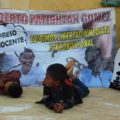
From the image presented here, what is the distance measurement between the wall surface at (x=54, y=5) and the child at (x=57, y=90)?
2206 mm

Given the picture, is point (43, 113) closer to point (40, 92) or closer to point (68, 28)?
point (40, 92)

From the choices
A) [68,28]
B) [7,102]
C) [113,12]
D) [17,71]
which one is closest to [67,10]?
[68,28]

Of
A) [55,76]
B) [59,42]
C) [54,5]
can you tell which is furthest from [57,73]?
[54,5]

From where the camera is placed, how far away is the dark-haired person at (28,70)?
25.2ft

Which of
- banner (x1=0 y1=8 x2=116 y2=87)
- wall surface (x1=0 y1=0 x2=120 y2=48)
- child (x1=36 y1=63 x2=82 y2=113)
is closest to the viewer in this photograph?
child (x1=36 y1=63 x2=82 y2=113)

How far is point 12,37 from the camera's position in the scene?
7625mm

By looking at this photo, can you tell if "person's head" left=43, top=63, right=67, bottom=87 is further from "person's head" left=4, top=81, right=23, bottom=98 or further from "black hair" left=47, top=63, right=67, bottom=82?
"person's head" left=4, top=81, right=23, bottom=98

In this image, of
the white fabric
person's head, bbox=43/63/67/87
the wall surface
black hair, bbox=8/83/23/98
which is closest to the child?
person's head, bbox=43/63/67/87

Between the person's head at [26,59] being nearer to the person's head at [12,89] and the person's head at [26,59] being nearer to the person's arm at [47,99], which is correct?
the person's head at [12,89]

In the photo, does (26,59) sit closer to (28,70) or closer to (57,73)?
(28,70)

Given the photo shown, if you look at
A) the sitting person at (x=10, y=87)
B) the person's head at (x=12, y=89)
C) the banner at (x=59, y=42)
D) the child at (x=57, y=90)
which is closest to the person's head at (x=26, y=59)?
the banner at (x=59, y=42)

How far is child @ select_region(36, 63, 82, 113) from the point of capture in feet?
19.3

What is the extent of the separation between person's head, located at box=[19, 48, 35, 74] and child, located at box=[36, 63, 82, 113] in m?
1.70

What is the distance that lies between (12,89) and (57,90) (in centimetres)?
96
